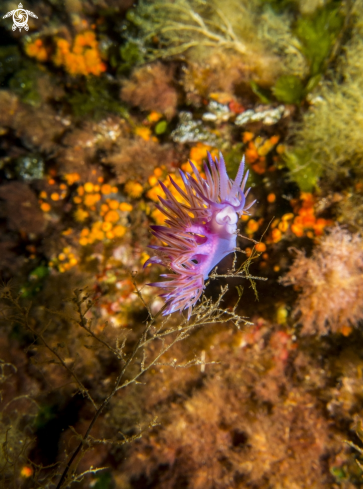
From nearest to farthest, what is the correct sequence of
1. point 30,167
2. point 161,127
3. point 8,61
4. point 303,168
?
1. point 303,168
2. point 161,127
3. point 30,167
4. point 8,61

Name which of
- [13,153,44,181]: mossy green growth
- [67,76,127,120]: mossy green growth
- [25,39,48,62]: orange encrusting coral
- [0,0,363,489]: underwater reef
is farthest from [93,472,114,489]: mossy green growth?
[25,39,48,62]: orange encrusting coral

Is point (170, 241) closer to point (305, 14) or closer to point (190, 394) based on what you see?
point (190, 394)

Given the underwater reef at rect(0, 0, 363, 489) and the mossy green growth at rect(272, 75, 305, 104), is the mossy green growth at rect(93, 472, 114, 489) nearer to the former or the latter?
the underwater reef at rect(0, 0, 363, 489)

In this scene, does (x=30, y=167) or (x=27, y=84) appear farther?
(x=27, y=84)

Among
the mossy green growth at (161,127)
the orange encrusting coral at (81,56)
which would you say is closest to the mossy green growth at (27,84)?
the orange encrusting coral at (81,56)

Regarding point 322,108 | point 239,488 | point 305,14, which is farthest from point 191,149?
point 239,488

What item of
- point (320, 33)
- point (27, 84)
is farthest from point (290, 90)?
point (27, 84)

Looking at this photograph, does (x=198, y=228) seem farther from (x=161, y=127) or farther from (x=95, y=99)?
(x=95, y=99)
